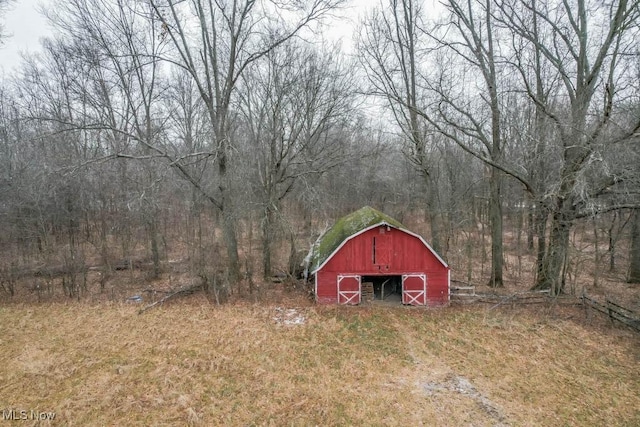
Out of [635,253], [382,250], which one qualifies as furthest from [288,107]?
[635,253]

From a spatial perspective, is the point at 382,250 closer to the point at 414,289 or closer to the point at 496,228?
the point at 414,289

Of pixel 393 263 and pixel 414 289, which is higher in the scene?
pixel 393 263

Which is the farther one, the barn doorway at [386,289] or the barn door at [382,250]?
the barn doorway at [386,289]

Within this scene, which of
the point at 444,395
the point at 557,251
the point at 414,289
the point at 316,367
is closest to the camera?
the point at 444,395

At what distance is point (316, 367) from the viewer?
813 centimetres

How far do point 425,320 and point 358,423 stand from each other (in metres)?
5.71

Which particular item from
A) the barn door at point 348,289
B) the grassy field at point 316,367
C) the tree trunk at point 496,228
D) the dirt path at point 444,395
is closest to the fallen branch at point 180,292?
the grassy field at point 316,367

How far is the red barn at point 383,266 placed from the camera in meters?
11.9

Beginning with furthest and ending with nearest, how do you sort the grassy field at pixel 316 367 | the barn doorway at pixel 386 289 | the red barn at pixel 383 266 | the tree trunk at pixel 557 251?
1. the barn doorway at pixel 386 289
2. the red barn at pixel 383 266
3. the tree trunk at pixel 557 251
4. the grassy field at pixel 316 367

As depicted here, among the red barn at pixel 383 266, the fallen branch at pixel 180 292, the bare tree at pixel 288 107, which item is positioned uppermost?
the bare tree at pixel 288 107

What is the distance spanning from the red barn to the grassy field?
953 millimetres

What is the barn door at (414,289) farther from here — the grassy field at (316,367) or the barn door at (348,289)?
the barn door at (348,289)

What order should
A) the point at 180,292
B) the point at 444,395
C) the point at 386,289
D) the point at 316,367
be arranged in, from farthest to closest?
1. the point at 386,289
2. the point at 180,292
3. the point at 316,367
4. the point at 444,395

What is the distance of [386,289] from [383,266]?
3.43 metres
